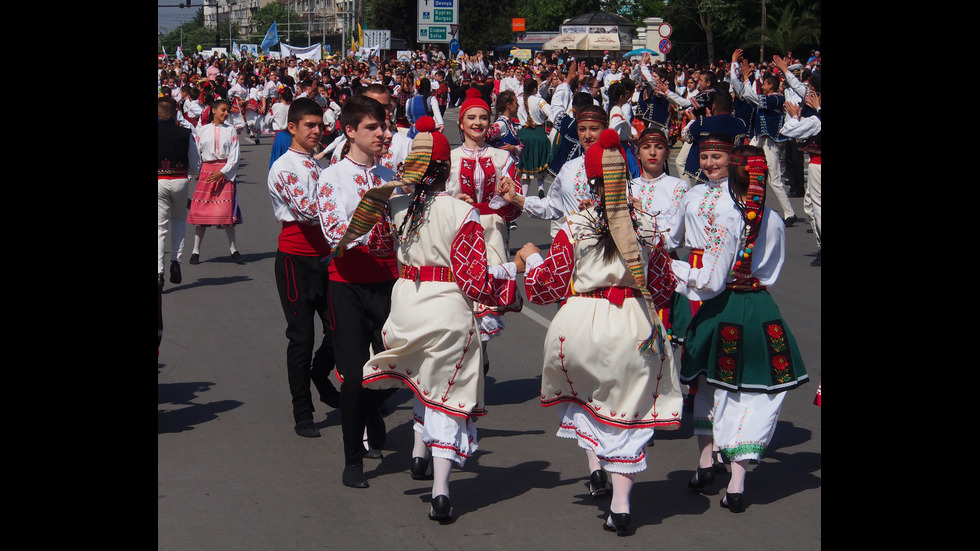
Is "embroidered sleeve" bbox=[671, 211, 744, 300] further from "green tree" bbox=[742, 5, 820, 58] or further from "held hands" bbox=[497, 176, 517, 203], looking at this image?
"green tree" bbox=[742, 5, 820, 58]

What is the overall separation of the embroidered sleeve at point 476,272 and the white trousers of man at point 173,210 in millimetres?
6146

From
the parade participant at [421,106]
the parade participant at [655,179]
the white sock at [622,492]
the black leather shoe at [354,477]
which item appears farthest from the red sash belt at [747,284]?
the parade participant at [421,106]

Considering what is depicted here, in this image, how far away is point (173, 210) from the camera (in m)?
11.1

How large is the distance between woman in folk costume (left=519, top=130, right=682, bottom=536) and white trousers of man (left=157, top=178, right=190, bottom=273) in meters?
6.45

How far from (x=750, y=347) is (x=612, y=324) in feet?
2.74

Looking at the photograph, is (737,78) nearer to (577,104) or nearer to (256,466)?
(577,104)

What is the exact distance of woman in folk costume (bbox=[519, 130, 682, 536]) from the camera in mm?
5008

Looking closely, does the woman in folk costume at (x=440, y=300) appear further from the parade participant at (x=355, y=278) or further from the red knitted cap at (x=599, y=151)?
the red knitted cap at (x=599, y=151)

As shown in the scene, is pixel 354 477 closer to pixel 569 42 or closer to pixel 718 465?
pixel 718 465

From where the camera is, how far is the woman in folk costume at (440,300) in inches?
205

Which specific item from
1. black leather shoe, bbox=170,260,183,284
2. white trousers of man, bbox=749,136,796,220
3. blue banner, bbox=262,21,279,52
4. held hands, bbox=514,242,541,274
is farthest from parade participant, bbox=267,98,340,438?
blue banner, bbox=262,21,279,52

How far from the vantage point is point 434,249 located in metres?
5.24

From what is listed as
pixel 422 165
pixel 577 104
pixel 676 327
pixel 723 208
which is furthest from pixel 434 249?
pixel 577 104
